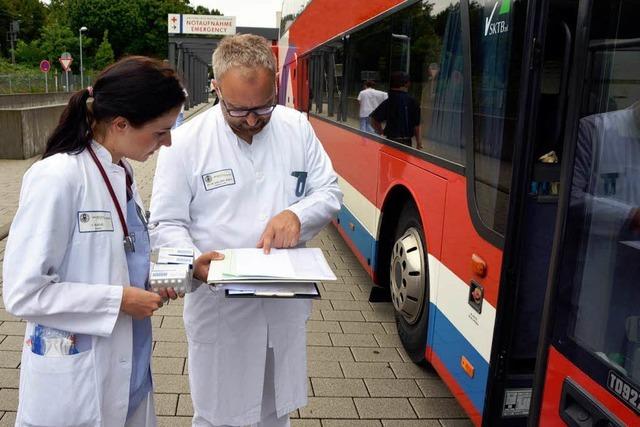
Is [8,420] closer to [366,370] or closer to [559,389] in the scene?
[366,370]

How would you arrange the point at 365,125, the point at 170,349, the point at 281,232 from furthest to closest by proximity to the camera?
the point at 365,125, the point at 170,349, the point at 281,232

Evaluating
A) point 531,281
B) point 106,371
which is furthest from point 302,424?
point 106,371

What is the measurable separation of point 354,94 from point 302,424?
3749 mm

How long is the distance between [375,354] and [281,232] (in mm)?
2499

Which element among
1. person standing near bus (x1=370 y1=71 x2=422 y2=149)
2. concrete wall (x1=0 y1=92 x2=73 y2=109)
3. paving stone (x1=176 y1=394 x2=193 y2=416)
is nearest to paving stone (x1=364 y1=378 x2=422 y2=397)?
paving stone (x1=176 y1=394 x2=193 y2=416)

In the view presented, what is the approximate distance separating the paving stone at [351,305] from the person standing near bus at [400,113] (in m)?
1.56

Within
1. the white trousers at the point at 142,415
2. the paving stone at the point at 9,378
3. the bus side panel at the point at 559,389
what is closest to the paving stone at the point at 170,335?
the paving stone at the point at 9,378

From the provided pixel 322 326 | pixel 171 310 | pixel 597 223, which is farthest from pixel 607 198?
pixel 171 310

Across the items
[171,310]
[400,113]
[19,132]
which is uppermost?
[400,113]

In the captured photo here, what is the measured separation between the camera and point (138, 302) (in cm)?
186

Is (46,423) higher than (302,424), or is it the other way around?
(46,423)

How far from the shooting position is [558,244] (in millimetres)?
1831

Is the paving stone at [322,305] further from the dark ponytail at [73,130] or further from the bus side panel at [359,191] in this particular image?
the dark ponytail at [73,130]

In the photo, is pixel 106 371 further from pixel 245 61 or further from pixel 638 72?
pixel 638 72
